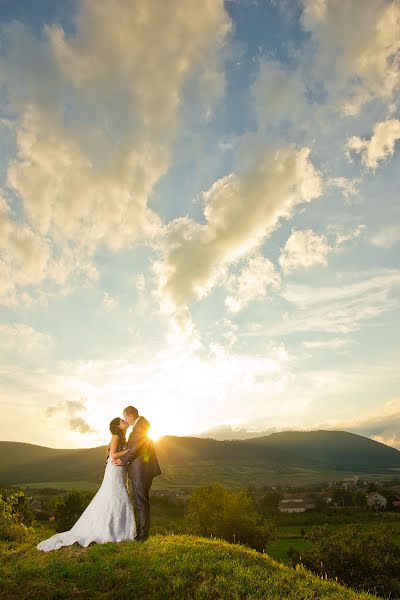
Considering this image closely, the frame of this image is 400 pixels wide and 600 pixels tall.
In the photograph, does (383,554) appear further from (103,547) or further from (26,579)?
(26,579)

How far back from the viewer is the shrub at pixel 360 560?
16.4 m

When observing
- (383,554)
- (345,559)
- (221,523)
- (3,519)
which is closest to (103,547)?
(345,559)

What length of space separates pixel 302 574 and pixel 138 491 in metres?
5.97

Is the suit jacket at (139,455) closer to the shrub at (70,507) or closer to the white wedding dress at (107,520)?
the white wedding dress at (107,520)

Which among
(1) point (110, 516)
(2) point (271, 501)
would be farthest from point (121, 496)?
(2) point (271, 501)

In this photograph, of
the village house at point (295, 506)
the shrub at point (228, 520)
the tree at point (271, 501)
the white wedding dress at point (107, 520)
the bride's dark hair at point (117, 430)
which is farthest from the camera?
the tree at point (271, 501)

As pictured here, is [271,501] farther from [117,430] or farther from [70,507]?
[117,430]

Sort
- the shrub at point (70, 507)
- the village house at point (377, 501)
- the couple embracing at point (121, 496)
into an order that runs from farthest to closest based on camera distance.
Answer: the village house at point (377, 501), the shrub at point (70, 507), the couple embracing at point (121, 496)

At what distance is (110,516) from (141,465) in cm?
195

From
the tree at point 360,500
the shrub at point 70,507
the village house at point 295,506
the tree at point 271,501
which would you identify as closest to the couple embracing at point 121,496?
the shrub at point 70,507

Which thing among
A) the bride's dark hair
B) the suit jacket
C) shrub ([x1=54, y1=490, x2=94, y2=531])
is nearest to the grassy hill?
the suit jacket

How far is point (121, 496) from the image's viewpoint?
48.1 ft

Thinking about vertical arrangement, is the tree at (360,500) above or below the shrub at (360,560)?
below

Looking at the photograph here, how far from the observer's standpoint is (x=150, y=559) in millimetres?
11492
